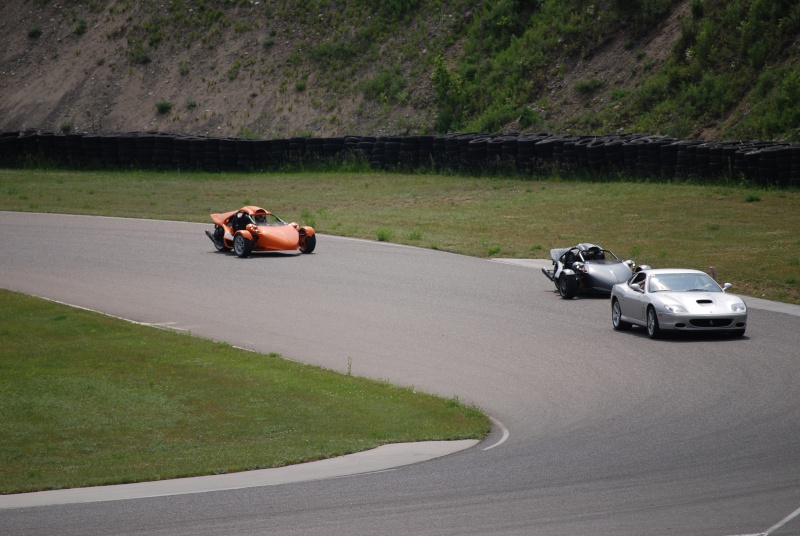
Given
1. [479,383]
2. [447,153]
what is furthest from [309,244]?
[447,153]

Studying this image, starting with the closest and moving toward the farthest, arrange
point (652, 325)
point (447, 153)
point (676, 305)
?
point (676, 305) → point (652, 325) → point (447, 153)

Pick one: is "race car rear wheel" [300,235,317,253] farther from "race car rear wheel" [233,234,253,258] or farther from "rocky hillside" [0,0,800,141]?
"rocky hillside" [0,0,800,141]

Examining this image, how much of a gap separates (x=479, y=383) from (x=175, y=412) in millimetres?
4739

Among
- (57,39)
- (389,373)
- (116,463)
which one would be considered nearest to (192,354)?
(389,373)

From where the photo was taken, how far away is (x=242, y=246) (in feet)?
100

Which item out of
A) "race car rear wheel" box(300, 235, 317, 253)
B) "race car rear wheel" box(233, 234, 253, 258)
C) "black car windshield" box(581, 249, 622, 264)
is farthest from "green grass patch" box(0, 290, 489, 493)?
"race car rear wheel" box(300, 235, 317, 253)

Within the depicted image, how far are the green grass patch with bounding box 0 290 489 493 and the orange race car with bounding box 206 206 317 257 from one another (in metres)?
11.3

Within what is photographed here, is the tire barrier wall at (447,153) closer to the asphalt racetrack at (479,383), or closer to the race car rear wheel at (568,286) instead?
the asphalt racetrack at (479,383)

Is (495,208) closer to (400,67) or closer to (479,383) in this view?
(479,383)

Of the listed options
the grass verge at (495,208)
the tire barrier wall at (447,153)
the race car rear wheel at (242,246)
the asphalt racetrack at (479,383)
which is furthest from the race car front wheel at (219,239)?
the tire barrier wall at (447,153)

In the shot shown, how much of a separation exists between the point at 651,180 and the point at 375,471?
30.6 m

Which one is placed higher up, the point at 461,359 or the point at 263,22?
the point at 263,22

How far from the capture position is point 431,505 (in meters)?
10.1

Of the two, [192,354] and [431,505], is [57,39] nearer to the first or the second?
[192,354]
